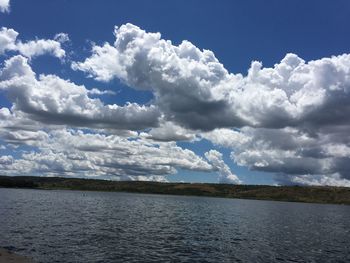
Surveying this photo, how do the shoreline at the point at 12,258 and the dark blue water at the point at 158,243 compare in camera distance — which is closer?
the shoreline at the point at 12,258

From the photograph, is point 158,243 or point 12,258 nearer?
point 12,258

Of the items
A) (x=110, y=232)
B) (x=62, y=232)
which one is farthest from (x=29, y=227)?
(x=110, y=232)

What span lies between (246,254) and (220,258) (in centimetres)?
601

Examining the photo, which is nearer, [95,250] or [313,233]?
[95,250]

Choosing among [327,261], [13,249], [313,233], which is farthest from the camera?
[313,233]

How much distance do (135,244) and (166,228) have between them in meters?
23.9

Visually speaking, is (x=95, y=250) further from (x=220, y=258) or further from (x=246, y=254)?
(x=246, y=254)

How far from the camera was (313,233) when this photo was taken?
92.1 m

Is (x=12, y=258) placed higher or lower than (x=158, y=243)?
lower

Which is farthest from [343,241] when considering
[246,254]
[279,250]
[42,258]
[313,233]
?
[42,258]

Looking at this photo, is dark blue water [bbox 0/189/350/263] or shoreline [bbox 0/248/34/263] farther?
dark blue water [bbox 0/189/350/263]

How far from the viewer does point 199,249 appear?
61.0 meters

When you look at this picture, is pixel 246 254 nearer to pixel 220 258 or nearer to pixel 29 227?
pixel 220 258

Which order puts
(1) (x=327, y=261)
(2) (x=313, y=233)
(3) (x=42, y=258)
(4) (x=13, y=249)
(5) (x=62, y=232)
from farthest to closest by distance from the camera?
(2) (x=313, y=233) → (5) (x=62, y=232) → (1) (x=327, y=261) → (4) (x=13, y=249) → (3) (x=42, y=258)
